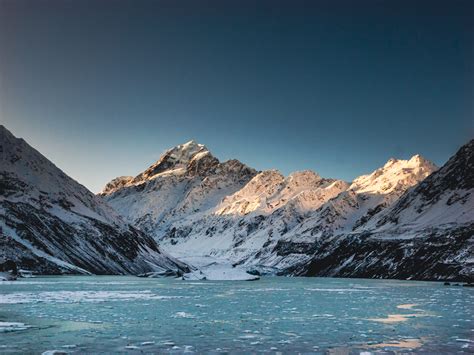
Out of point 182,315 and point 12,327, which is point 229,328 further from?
point 12,327

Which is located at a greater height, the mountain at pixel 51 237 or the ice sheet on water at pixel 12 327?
the mountain at pixel 51 237

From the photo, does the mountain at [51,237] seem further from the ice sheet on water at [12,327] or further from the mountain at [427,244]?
the ice sheet on water at [12,327]

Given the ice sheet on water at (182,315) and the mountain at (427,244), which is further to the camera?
the mountain at (427,244)

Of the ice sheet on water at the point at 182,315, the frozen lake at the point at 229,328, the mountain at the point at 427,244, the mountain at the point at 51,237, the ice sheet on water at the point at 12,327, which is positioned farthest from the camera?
the mountain at the point at 51,237

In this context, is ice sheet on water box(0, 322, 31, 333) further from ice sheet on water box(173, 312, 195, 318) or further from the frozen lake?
ice sheet on water box(173, 312, 195, 318)

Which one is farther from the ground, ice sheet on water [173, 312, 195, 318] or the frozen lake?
the frozen lake

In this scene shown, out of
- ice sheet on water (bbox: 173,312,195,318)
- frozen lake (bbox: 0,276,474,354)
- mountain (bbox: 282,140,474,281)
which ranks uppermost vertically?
mountain (bbox: 282,140,474,281)

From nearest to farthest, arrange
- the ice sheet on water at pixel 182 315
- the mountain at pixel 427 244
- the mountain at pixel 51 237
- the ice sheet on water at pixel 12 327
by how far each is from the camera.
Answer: the ice sheet on water at pixel 12 327, the ice sheet on water at pixel 182 315, the mountain at pixel 427 244, the mountain at pixel 51 237

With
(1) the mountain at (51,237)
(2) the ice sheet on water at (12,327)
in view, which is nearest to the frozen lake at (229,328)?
(2) the ice sheet on water at (12,327)

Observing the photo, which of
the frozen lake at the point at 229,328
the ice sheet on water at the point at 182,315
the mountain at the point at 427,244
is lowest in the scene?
the ice sheet on water at the point at 182,315

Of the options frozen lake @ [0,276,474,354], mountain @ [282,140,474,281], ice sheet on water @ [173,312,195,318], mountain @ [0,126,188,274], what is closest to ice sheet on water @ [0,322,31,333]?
frozen lake @ [0,276,474,354]

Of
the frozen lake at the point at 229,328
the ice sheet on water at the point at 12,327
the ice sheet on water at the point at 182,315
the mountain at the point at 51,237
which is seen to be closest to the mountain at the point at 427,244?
the mountain at the point at 51,237

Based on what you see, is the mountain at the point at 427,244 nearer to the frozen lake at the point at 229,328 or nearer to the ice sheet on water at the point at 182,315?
the frozen lake at the point at 229,328

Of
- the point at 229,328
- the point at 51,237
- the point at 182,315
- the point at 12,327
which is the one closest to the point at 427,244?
the point at 51,237
